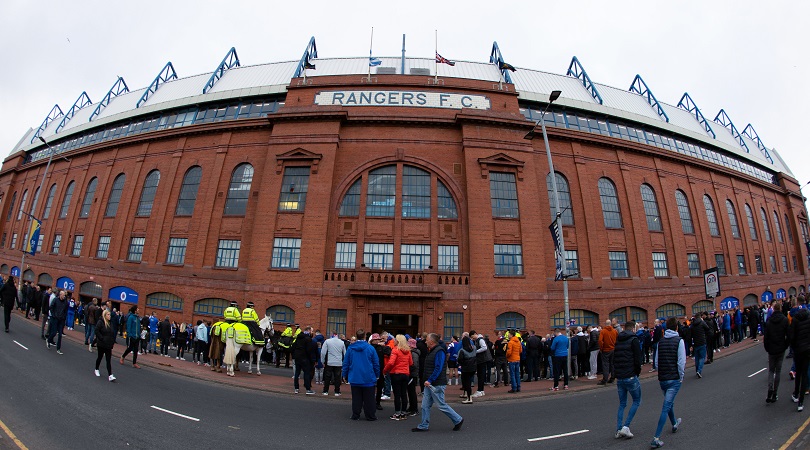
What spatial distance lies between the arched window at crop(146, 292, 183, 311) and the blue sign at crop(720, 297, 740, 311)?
43100 millimetres

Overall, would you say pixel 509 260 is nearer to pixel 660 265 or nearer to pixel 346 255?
pixel 346 255

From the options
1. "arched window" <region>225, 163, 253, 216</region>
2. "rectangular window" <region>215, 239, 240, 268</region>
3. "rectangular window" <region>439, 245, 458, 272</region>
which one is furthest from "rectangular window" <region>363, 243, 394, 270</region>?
"arched window" <region>225, 163, 253, 216</region>

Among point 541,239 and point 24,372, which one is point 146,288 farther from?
point 541,239

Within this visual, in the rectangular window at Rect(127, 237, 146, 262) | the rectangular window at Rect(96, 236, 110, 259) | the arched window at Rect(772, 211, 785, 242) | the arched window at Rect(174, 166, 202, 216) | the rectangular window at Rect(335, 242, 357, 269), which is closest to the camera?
the rectangular window at Rect(335, 242, 357, 269)

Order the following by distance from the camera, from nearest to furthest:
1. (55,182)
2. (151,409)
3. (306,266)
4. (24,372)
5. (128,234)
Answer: (151,409) → (24,372) → (306,266) → (128,234) → (55,182)

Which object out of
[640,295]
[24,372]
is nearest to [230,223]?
[24,372]

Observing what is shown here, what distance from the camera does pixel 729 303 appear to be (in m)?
32.1

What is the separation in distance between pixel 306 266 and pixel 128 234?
689 inches

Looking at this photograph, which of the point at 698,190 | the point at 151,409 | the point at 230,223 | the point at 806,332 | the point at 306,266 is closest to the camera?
the point at 806,332

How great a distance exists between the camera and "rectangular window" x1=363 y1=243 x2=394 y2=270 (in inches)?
891

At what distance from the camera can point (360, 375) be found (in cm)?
834

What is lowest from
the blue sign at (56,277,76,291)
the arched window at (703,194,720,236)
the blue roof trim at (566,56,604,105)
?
the blue sign at (56,277,76,291)

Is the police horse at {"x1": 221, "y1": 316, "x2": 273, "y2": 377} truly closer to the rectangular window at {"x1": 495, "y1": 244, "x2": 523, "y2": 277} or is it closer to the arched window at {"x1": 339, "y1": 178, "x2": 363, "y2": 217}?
the arched window at {"x1": 339, "y1": 178, "x2": 363, "y2": 217}

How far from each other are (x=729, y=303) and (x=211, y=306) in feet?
137
